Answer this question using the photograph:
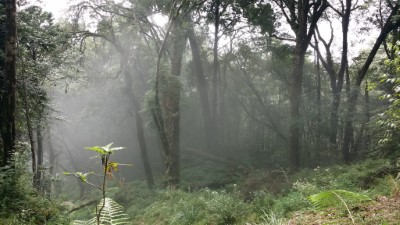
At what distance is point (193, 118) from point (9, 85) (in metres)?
29.2

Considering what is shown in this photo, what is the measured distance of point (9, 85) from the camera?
7488mm

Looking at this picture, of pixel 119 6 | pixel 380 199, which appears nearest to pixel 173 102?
pixel 119 6

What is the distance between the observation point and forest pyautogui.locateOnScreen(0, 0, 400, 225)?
6.41m

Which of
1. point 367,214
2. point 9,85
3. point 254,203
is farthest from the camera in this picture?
point 254,203

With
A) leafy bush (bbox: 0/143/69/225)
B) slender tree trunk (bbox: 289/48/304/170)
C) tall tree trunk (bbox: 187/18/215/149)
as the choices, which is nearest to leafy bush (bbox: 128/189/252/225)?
leafy bush (bbox: 0/143/69/225)

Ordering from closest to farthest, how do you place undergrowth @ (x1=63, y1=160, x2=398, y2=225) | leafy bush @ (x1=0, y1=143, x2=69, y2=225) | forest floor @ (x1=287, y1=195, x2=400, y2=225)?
forest floor @ (x1=287, y1=195, x2=400, y2=225) → leafy bush @ (x1=0, y1=143, x2=69, y2=225) → undergrowth @ (x1=63, y1=160, x2=398, y2=225)

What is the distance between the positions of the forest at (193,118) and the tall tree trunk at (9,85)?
0.10ft

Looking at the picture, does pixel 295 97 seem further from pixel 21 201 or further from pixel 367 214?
pixel 367 214

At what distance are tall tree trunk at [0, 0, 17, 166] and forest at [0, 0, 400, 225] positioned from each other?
30 mm

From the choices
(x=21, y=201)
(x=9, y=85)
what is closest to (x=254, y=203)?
(x=21, y=201)

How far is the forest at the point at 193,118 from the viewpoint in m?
6.41

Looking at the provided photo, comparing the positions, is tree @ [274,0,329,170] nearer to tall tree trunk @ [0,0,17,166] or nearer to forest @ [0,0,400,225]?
forest @ [0,0,400,225]

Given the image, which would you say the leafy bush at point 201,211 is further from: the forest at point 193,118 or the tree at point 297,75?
the tree at point 297,75

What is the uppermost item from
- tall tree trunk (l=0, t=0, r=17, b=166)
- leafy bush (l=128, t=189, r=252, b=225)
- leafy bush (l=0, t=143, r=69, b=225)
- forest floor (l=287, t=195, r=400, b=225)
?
tall tree trunk (l=0, t=0, r=17, b=166)
